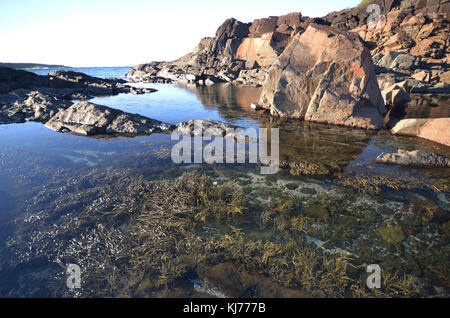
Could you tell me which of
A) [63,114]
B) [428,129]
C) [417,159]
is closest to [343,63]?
[428,129]

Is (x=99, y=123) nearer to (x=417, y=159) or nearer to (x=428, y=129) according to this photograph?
(x=417, y=159)

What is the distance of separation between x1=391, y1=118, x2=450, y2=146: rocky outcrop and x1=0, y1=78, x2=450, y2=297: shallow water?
1.44 metres

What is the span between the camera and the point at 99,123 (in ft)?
32.7

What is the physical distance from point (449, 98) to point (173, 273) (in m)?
22.9

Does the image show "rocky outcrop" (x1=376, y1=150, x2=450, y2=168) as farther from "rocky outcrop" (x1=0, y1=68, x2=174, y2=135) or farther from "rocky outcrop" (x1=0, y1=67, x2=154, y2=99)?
"rocky outcrop" (x1=0, y1=67, x2=154, y2=99)

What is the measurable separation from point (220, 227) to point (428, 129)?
974cm

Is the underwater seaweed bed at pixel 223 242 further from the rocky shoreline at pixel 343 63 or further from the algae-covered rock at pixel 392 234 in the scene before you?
the rocky shoreline at pixel 343 63

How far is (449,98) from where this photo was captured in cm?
1591

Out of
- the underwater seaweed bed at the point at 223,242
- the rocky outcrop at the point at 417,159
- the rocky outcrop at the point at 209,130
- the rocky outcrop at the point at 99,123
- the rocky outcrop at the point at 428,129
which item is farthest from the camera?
the rocky outcrop at the point at 99,123

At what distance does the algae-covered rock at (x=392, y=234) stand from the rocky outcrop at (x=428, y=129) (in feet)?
21.2

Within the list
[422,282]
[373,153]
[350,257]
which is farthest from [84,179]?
[373,153]

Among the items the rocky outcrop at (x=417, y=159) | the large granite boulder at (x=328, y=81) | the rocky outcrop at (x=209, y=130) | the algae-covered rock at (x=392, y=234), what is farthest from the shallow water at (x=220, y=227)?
the large granite boulder at (x=328, y=81)

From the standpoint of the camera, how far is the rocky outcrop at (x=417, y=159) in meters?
6.05
